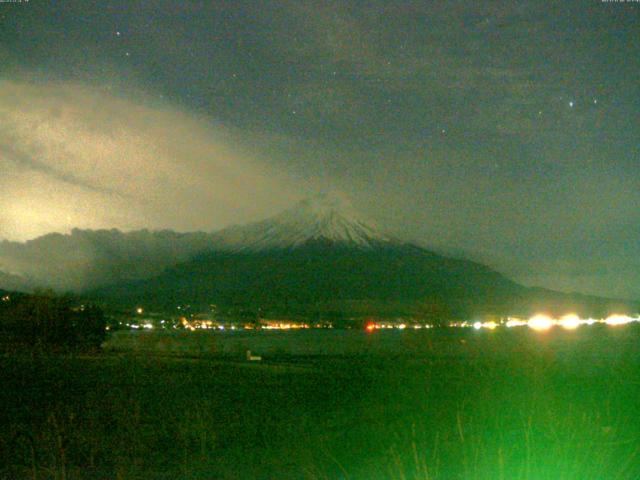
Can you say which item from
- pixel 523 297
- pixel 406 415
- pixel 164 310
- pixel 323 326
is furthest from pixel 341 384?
pixel 523 297

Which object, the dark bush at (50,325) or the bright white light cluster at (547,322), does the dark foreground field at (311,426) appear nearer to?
the dark bush at (50,325)

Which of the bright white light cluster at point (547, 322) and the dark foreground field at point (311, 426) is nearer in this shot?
the dark foreground field at point (311, 426)

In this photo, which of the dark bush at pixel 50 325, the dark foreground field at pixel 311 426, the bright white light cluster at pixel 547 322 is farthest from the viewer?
the bright white light cluster at pixel 547 322

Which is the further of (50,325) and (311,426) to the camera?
(50,325)

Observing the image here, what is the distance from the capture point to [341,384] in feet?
84.6

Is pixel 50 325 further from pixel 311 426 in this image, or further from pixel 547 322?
pixel 547 322

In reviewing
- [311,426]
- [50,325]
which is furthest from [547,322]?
[311,426]

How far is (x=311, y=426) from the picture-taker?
14773 millimetres

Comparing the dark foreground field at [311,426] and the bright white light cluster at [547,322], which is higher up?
the bright white light cluster at [547,322]

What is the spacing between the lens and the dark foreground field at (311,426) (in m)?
9.77

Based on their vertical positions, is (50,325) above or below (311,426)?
above

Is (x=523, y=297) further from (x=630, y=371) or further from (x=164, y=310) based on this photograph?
(x=630, y=371)

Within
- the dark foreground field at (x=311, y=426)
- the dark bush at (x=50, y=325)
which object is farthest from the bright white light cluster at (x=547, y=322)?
the dark foreground field at (x=311, y=426)

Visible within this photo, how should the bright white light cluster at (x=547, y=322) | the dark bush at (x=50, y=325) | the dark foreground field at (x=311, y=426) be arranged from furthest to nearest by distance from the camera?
the bright white light cluster at (x=547, y=322) → the dark bush at (x=50, y=325) → the dark foreground field at (x=311, y=426)
